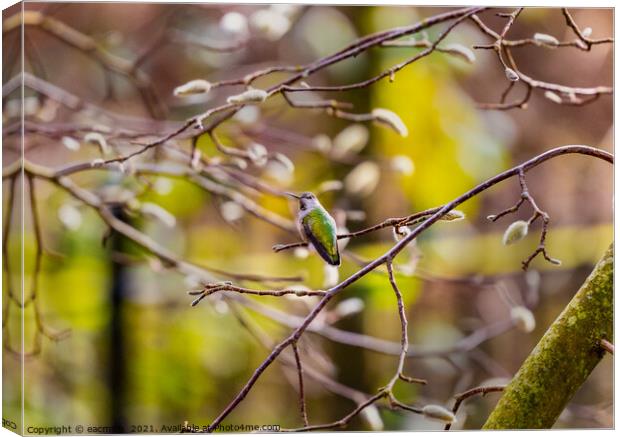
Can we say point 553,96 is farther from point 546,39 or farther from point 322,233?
point 322,233

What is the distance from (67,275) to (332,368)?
56cm

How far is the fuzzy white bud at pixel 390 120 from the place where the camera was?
1469mm

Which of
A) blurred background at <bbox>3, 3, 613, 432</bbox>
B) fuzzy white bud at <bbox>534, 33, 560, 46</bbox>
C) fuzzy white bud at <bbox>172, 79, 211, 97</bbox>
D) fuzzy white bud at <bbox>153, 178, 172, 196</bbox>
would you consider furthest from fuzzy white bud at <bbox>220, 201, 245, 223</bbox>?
fuzzy white bud at <bbox>534, 33, 560, 46</bbox>

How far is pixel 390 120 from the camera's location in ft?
4.83

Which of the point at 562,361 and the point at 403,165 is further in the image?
the point at 403,165

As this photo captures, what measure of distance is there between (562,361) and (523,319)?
36cm

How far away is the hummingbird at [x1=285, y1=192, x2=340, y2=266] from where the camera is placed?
54.8 inches

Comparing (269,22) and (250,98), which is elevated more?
(269,22)

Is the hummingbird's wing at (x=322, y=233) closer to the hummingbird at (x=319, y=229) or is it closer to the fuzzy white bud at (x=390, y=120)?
Result: the hummingbird at (x=319, y=229)

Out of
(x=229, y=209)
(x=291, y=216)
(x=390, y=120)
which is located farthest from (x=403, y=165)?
(x=229, y=209)

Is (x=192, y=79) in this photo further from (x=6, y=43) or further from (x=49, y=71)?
(x=6, y=43)

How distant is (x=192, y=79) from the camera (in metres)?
1.51

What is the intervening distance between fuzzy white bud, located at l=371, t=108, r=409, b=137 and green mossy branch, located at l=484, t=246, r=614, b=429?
18.0 inches

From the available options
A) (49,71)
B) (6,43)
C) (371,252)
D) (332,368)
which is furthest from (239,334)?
(6,43)
